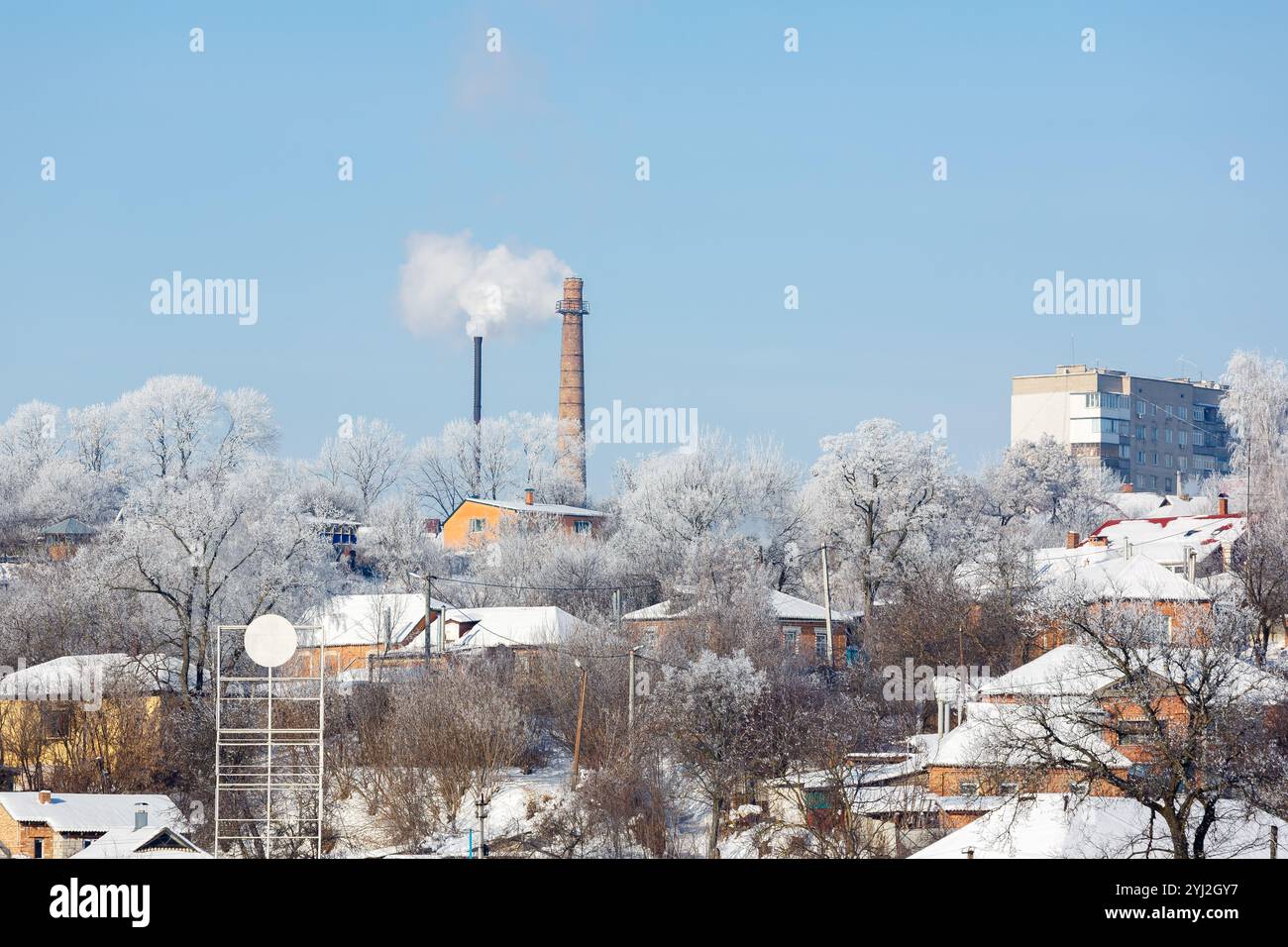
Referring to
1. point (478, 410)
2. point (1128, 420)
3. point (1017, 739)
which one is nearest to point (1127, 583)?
point (1017, 739)

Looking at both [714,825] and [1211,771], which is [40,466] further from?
[1211,771]

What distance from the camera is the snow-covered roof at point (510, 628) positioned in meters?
41.7

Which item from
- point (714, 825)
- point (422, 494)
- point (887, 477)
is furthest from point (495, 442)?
point (714, 825)

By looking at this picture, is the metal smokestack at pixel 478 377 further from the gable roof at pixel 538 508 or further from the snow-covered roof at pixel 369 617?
the snow-covered roof at pixel 369 617

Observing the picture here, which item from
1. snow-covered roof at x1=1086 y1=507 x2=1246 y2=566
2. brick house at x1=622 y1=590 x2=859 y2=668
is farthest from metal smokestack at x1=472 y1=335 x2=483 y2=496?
snow-covered roof at x1=1086 y1=507 x2=1246 y2=566

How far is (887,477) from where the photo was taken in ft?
163

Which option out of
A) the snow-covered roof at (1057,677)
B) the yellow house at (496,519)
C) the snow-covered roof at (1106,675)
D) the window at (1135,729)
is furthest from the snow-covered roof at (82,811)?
the yellow house at (496,519)

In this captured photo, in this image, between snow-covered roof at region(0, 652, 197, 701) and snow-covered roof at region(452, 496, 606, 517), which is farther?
snow-covered roof at region(452, 496, 606, 517)

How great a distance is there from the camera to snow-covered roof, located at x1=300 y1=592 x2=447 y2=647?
1722 inches

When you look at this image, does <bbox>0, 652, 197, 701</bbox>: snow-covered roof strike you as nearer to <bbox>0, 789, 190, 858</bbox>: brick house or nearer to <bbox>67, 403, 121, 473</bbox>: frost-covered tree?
<bbox>0, 789, 190, 858</bbox>: brick house

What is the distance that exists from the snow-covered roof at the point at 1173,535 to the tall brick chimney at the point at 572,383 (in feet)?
74.7

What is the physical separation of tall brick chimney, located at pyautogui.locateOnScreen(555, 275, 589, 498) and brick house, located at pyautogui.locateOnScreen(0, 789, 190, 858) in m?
37.7
